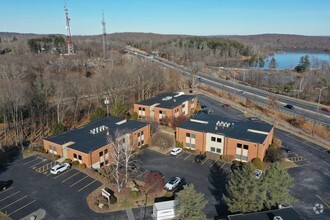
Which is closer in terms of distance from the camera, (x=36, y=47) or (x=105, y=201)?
(x=105, y=201)

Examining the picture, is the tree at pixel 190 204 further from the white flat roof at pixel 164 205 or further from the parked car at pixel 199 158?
the parked car at pixel 199 158

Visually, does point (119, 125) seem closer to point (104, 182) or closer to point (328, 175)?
point (104, 182)

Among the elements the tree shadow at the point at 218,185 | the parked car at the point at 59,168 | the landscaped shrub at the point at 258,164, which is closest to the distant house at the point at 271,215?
the tree shadow at the point at 218,185

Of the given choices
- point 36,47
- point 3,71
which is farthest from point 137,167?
point 36,47

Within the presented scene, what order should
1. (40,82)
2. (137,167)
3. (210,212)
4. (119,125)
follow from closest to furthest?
(210,212) → (137,167) → (119,125) → (40,82)

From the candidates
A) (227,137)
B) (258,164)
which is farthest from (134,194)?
(258,164)

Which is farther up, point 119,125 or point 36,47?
point 36,47

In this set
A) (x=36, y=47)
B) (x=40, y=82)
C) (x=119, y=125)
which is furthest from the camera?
(x=36, y=47)
